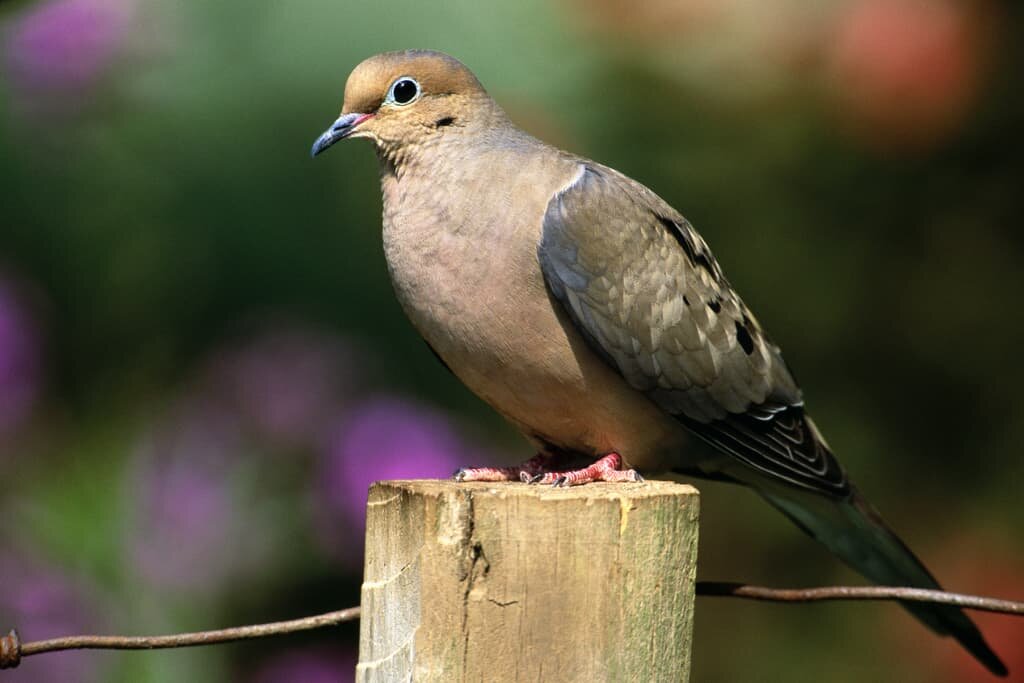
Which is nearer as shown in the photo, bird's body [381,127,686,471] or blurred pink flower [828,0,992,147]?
bird's body [381,127,686,471]

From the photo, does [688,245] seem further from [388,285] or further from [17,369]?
[17,369]

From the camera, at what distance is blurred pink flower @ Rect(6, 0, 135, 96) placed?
425 centimetres

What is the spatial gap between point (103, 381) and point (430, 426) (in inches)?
42.5

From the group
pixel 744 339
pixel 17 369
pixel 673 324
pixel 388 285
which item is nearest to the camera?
pixel 673 324

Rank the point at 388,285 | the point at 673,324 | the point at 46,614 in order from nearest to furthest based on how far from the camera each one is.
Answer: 1. the point at 673,324
2. the point at 46,614
3. the point at 388,285

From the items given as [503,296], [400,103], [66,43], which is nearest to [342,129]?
[400,103]

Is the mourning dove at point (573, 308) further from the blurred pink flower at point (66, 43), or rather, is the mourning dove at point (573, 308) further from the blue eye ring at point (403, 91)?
the blurred pink flower at point (66, 43)

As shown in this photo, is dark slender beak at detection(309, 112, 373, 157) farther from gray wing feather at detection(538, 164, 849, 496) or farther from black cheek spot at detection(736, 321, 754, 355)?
black cheek spot at detection(736, 321, 754, 355)

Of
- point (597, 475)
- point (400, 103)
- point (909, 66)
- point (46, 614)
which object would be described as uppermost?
point (909, 66)

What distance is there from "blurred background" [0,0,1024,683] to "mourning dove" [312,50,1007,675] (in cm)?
98

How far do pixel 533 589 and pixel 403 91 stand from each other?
150cm

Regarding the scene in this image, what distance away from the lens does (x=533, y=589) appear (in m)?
1.73

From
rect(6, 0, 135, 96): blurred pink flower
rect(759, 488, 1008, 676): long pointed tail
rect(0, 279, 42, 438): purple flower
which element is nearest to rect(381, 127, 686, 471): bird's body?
rect(759, 488, 1008, 676): long pointed tail

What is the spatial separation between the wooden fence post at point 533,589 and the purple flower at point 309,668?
202cm
